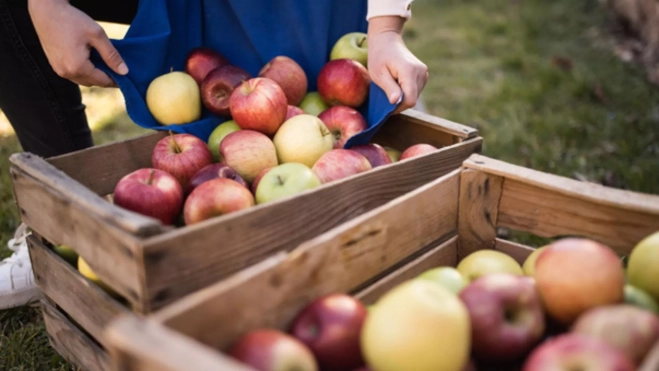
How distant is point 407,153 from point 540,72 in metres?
2.61

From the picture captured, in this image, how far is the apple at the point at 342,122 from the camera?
192 centimetres

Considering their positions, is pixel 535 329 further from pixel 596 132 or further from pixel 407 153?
pixel 596 132

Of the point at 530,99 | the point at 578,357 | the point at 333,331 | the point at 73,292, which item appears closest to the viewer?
the point at 578,357

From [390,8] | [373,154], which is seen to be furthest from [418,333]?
[390,8]

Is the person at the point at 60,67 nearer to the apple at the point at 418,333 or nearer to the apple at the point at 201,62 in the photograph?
the apple at the point at 201,62

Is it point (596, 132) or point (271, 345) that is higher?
point (271, 345)

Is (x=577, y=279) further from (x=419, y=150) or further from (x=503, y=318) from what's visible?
(x=419, y=150)

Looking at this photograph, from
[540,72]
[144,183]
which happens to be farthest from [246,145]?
[540,72]

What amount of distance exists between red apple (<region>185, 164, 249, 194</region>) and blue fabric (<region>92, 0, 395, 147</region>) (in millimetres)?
315

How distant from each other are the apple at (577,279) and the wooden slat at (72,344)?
1.01 metres

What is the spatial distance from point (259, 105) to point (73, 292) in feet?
2.37

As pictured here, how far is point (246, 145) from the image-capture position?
1.76 metres

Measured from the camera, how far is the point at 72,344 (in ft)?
5.41

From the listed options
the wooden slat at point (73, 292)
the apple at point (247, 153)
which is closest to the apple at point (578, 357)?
the wooden slat at point (73, 292)
